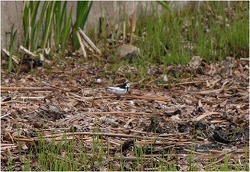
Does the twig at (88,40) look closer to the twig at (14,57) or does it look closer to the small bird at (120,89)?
the twig at (14,57)

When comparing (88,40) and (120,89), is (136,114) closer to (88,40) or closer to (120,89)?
(120,89)

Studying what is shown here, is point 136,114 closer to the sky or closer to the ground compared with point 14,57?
closer to the ground

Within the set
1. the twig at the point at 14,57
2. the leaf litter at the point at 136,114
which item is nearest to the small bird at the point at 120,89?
the leaf litter at the point at 136,114

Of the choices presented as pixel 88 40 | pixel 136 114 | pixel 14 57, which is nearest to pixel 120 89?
pixel 136 114

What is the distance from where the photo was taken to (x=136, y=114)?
4.38 metres

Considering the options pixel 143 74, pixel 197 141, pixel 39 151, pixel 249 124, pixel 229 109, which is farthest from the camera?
pixel 143 74

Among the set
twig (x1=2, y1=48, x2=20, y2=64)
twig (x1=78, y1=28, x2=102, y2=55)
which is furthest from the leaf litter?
twig (x1=78, y1=28, x2=102, y2=55)

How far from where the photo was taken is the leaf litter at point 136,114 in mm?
3658

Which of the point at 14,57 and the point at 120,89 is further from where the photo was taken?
the point at 14,57

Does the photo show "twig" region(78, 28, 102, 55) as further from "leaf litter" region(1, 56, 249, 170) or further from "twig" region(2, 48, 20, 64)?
"twig" region(2, 48, 20, 64)

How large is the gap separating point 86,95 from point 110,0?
223 cm

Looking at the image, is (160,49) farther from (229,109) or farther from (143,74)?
(229,109)

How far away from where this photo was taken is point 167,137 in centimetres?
394

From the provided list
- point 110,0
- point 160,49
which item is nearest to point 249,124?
point 160,49
